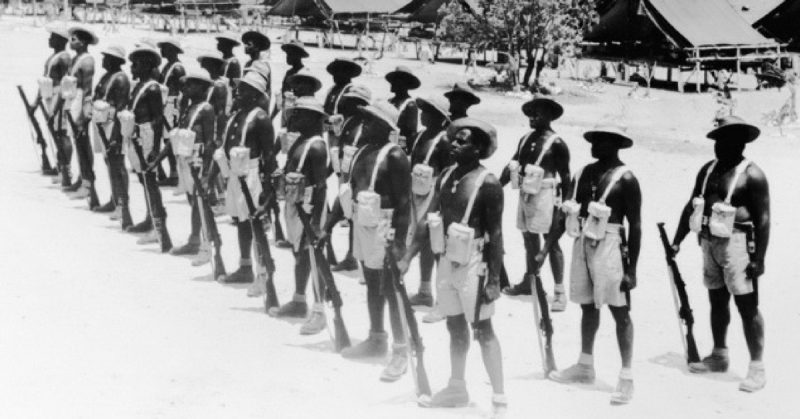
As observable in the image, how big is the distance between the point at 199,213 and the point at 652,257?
5.09 m

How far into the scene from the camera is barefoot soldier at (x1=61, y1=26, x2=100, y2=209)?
1184cm

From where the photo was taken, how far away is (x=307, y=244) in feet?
25.9

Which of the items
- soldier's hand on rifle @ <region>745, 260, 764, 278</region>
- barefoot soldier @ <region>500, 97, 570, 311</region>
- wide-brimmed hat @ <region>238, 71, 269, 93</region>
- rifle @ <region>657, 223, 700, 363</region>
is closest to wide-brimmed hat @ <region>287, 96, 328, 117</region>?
wide-brimmed hat @ <region>238, 71, 269, 93</region>

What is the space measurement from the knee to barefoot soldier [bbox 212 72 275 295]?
159 inches

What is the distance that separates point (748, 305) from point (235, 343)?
394cm

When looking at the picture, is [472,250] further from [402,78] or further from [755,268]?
[402,78]

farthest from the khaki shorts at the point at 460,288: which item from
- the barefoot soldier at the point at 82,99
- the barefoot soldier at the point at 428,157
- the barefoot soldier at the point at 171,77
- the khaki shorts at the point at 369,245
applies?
the barefoot soldier at the point at 171,77

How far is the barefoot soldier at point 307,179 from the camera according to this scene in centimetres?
771

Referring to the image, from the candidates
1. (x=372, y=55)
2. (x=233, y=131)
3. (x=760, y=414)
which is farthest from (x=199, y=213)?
(x=372, y=55)

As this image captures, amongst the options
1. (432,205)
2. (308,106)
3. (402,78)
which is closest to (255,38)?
(402,78)

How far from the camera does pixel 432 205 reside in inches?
330

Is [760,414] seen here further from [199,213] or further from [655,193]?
[655,193]

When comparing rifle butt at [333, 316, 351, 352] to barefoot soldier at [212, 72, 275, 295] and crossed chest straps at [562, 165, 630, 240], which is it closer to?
barefoot soldier at [212, 72, 275, 295]

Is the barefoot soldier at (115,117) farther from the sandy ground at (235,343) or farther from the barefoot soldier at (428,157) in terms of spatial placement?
the barefoot soldier at (428,157)
